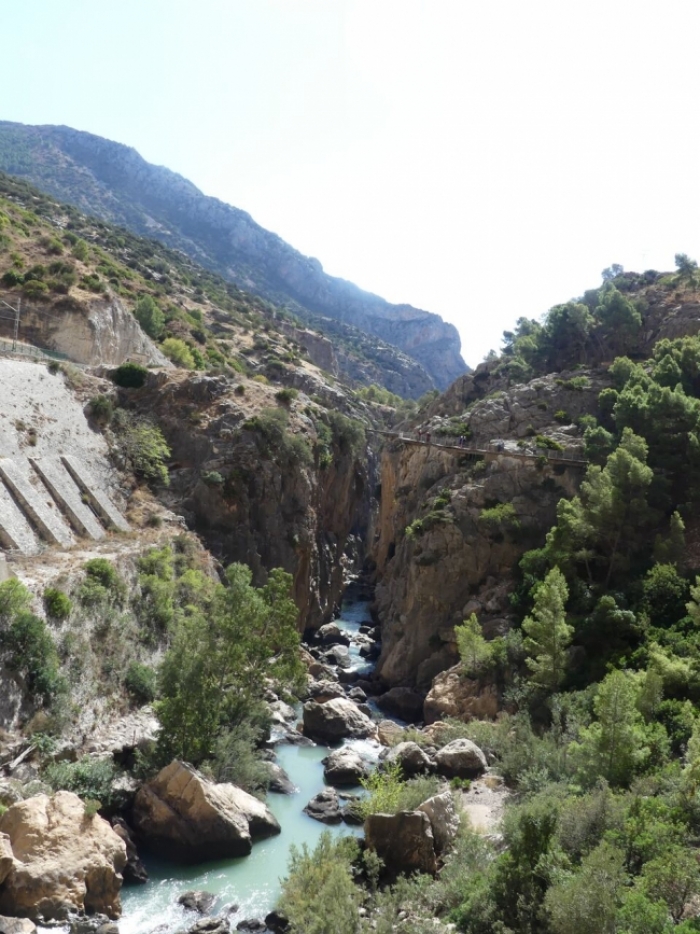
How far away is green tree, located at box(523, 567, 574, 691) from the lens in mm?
34469

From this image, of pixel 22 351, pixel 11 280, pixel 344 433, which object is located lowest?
pixel 22 351

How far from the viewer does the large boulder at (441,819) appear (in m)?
23.2

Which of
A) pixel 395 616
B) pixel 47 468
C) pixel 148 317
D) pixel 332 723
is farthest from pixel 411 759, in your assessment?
pixel 148 317

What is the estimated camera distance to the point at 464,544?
4784cm

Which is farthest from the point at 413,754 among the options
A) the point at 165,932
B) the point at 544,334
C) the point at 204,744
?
the point at 544,334

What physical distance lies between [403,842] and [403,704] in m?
21.6

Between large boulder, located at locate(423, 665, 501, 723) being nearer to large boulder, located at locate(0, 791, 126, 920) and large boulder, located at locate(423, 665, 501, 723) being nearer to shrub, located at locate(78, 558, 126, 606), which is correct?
shrub, located at locate(78, 558, 126, 606)

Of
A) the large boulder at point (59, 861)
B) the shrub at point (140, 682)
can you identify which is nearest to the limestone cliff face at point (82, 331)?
the shrub at point (140, 682)

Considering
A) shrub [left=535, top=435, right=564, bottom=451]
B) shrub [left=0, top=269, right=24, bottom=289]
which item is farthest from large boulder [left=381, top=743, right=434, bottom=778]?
shrub [left=0, top=269, right=24, bottom=289]

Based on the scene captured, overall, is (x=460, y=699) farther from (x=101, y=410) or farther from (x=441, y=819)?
(x=101, y=410)

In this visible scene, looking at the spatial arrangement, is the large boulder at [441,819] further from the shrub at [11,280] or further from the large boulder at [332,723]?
the shrub at [11,280]

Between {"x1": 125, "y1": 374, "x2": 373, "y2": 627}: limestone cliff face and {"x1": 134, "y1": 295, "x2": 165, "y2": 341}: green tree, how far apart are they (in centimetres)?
2575

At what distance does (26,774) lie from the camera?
23.0m

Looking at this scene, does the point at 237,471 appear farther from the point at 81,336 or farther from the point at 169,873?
the point at 169,873
